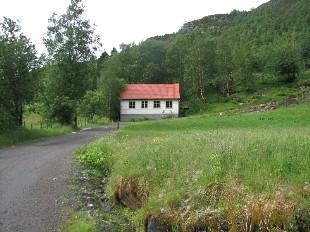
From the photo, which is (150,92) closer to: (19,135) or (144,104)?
(144,104)

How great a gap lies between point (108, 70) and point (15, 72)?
211 ft

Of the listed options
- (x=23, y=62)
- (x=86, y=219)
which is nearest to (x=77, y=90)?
(x=23, y=62)

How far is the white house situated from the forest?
200cm

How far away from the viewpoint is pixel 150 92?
321ft

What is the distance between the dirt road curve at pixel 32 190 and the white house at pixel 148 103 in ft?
229

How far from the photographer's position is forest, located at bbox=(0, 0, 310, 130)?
40812 mm

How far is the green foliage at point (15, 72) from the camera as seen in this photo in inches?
1543

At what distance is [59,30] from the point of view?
58500mm

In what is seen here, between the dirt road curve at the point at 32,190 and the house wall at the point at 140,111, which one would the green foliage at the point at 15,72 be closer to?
the dirt road curve at the point at 32,190

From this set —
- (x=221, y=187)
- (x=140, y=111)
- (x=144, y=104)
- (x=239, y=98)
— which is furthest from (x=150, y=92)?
(x=221, y=187)

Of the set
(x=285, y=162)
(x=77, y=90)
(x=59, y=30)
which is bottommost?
(x=285, y=162)

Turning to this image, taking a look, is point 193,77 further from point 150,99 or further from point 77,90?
point 77,90

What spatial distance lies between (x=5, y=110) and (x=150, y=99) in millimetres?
59233

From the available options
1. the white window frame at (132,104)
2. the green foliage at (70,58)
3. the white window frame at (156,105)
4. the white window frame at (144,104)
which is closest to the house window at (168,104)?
the white window frame at (156,105)
